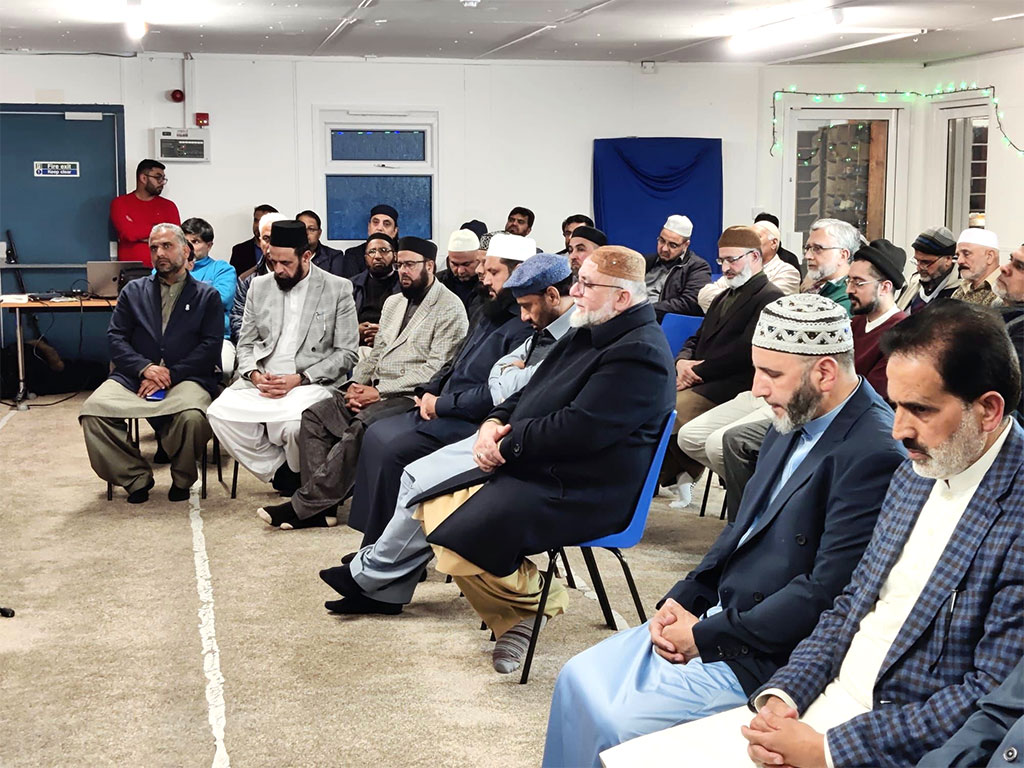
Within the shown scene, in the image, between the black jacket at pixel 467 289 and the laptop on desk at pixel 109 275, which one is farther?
the laptop on desk at pixel 109 275

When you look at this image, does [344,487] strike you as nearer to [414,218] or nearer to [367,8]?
[367,8]

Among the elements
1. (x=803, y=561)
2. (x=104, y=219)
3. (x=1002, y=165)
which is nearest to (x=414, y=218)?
(x=104, y=219)

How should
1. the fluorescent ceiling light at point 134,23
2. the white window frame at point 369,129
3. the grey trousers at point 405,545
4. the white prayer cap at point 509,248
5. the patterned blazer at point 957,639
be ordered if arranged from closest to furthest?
the patterned blazer at point 957,639 → the grey trousers at point 405,545 → the white prayer cap at point 509,248 → the fluorescent ceiling light at point 134,23 → the white window frame at point 369,129

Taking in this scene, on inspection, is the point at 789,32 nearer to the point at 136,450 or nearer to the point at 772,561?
the point at 136,450

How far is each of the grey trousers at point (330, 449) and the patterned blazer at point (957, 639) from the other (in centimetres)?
364

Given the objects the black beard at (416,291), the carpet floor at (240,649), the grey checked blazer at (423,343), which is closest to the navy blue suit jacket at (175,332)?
the carpet floor at (240,649)

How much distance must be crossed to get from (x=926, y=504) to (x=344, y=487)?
377 centimetres

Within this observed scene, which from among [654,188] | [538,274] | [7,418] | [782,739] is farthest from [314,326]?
[654,188]

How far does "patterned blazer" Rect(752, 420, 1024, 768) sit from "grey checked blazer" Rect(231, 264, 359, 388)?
4276 mm

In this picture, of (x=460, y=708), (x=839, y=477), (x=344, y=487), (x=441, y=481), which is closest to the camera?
(x=839, y=477)

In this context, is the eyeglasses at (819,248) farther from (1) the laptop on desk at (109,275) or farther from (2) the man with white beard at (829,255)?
(1) the laptop on desk at (109,275)

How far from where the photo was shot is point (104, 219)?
10.3 meters

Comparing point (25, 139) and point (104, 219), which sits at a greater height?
point (25, 139)

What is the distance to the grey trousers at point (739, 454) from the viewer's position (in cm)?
462
